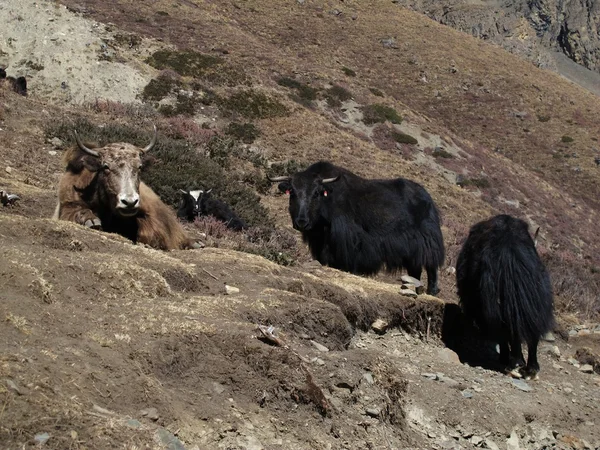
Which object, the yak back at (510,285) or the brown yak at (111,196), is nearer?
the yak back at (510,285)

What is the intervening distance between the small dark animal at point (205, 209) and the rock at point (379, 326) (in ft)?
20.6

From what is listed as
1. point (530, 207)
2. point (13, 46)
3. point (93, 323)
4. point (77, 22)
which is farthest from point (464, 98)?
point (93, 323)

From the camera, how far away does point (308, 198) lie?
10102 mm

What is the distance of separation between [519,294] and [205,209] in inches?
304

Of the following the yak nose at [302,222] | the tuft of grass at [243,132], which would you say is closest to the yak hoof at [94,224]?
the yak nose at [302,222]

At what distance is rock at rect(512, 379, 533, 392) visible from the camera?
677 cm

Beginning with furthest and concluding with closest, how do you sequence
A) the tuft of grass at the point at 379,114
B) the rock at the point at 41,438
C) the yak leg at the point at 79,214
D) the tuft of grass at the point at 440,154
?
the tuft of grass at the point at 379,114 < the tuft of grass at the point at 440,154 < the yak leg at the point at 79,214 < the rock at the point at 41,438

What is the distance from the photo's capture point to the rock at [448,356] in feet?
24.2

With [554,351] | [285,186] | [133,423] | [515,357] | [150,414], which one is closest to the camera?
[133,423]

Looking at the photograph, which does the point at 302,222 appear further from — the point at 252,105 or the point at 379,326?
the point at 252,105

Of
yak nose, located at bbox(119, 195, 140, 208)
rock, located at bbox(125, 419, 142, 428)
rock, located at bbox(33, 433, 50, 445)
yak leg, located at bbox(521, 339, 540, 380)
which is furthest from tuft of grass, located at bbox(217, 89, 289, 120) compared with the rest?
rock, located at bbox(33, 433, 50, 445)

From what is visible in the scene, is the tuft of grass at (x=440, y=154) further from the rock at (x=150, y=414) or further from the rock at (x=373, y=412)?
the rock at (x=150, y=414)

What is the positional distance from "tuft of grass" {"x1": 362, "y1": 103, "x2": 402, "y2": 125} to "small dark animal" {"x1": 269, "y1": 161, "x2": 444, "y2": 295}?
65.6 feet

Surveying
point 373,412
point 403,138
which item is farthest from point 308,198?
point 403,138
